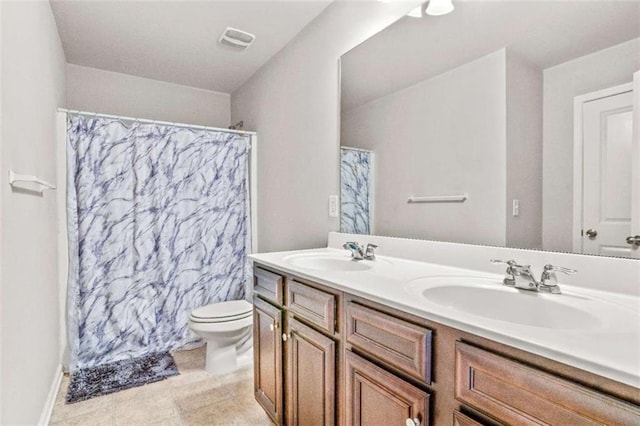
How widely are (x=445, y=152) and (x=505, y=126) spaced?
0.26 meters

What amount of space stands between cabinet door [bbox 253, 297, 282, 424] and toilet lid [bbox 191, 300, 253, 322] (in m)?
0.50

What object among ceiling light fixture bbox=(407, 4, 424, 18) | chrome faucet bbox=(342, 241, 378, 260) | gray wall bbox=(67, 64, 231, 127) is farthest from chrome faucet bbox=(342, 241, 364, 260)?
gray wall bbox=(67, 64, 231, 127)

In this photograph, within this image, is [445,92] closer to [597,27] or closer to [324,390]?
[597,27]

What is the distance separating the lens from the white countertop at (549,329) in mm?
585

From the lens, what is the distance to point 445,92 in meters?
1.48

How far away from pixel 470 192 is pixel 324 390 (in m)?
0.94

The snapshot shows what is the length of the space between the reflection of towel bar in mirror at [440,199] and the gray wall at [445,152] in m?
0.02

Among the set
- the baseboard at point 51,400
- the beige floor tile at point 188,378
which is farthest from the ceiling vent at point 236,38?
the baseboard at point 51,400

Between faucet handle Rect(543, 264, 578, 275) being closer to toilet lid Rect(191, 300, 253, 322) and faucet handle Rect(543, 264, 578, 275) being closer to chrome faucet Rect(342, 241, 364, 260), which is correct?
chrome faucet Rect(342, 241, 364, 260)

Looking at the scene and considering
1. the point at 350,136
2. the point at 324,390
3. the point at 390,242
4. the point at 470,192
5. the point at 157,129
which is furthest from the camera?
Result: the point at 157,129

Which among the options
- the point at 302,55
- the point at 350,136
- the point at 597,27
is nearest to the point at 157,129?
the point at 302,55

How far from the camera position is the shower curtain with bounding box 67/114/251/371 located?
7.75 feet

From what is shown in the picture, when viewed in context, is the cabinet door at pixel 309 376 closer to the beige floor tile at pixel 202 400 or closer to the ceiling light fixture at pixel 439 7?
the beige floor tile at pixel 202 400

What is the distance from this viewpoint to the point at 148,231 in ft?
8.48
